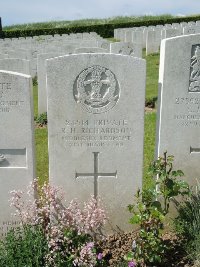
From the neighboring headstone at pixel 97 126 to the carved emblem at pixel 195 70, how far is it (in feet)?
2.32

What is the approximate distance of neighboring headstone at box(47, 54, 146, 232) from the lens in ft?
13.9

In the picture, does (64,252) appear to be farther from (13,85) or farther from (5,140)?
(13,85)

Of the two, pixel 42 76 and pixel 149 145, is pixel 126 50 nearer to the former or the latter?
pixel 42 76

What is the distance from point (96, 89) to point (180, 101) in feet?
3.61

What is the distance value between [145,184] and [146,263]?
201 centimetres

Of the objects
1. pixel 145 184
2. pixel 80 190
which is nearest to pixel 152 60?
pixel 145 184

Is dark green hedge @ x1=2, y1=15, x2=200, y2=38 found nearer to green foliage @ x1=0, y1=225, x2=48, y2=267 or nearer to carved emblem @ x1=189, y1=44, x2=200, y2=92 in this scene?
carved emblem @ x1=189, y1=44, x2=200, y2=92

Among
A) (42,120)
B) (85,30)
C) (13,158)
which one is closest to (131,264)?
(13,158)

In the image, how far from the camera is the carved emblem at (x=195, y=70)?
458cm

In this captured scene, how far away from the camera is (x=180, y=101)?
4.71 metres

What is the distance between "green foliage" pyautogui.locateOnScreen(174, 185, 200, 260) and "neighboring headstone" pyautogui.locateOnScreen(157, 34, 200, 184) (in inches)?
18.3

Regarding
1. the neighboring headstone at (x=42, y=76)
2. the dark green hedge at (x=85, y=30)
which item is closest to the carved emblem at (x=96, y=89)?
the neighboring headstone at (x=42, y=76)

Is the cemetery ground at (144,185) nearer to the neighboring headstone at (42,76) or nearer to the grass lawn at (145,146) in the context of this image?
the grass lawn at (145,146)

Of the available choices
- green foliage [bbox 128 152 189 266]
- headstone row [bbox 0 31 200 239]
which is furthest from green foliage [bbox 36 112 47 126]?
green foliage [bbox 128 152 189 266]
